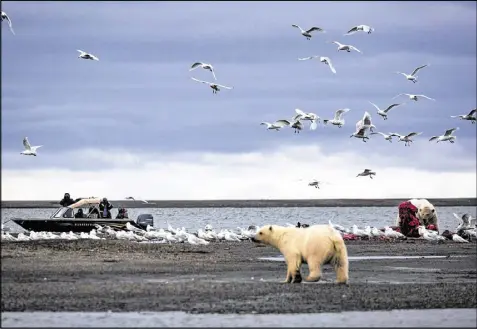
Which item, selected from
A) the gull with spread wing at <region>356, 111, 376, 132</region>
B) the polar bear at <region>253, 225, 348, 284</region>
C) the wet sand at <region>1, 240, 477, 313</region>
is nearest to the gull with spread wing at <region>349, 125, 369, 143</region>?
the gull with spread wing at <region>356, 111, 376, 132</region>

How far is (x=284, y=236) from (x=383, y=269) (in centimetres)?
452

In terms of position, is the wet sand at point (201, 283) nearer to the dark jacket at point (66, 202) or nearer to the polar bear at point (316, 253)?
the polar bear at point (316, 253)

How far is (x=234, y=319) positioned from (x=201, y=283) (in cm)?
502

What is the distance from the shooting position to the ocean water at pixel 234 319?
17812 millimetres

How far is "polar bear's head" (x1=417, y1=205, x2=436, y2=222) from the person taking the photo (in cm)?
4794

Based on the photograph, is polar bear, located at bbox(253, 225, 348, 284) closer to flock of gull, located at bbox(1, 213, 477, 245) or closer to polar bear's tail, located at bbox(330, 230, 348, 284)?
polar bear's tail, located at bbox(330, 230, 348, 284)

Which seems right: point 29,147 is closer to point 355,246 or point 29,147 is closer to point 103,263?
point 355,246

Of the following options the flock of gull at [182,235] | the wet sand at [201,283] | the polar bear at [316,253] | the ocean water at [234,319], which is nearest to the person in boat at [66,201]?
the flock of gull at [182,235]

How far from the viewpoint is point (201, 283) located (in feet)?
76.9

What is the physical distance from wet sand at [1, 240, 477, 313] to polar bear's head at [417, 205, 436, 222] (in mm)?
13629

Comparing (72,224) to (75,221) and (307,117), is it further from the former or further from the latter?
(307,117)

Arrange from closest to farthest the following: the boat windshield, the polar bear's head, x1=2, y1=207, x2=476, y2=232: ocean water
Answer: the boat windshield
the polar bear's head
x1=2, y1=207, x2=476, y2=232: ocean water

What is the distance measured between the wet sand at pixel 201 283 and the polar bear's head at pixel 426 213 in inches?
537

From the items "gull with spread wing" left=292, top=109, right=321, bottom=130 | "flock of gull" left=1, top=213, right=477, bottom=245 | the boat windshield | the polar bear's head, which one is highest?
"gull with spread wing" left=292, top=109, right=321, bottom=130
